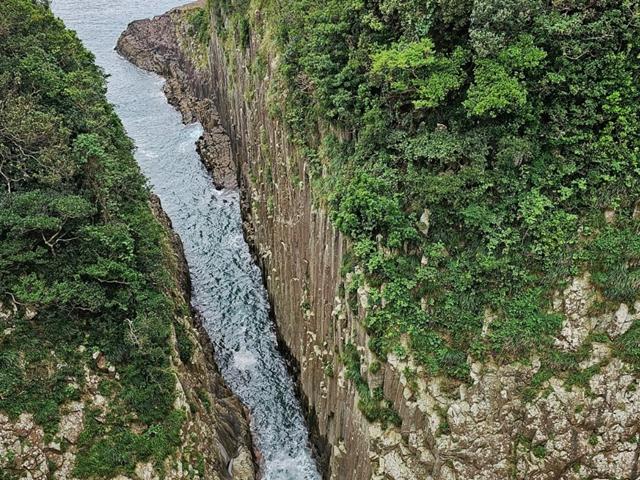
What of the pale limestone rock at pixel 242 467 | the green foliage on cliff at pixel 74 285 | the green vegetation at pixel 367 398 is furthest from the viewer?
the pale limestone rock at pixel 242 467

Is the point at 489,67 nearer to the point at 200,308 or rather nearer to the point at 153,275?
the point at 153,275

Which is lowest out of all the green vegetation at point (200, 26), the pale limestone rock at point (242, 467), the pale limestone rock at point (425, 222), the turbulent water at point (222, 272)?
the pale limestone rock at point (242, 467)

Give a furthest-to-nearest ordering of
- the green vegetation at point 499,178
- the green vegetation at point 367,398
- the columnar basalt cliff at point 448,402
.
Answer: the green vegetation at point 367,398
the columnar basalt cliff at point 448,402
the green vegetation at point 499,178

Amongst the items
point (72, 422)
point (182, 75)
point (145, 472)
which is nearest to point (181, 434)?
point (145, 472)

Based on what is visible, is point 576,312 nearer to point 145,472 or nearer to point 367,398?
point 367,398

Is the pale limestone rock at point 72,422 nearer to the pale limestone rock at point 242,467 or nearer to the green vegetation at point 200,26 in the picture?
the pale limestone rock at point 242,467

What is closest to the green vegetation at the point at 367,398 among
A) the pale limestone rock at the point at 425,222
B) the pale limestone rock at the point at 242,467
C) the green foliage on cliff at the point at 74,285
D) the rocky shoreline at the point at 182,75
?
the pale limestone rock at the point at 425,222

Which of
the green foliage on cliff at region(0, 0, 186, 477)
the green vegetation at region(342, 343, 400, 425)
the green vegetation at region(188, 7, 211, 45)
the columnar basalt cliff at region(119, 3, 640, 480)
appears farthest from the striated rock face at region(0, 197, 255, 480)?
the green vegetation at region(188, 7, 211, 45)

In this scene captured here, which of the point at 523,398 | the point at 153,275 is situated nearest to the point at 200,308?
the point at 153,275
